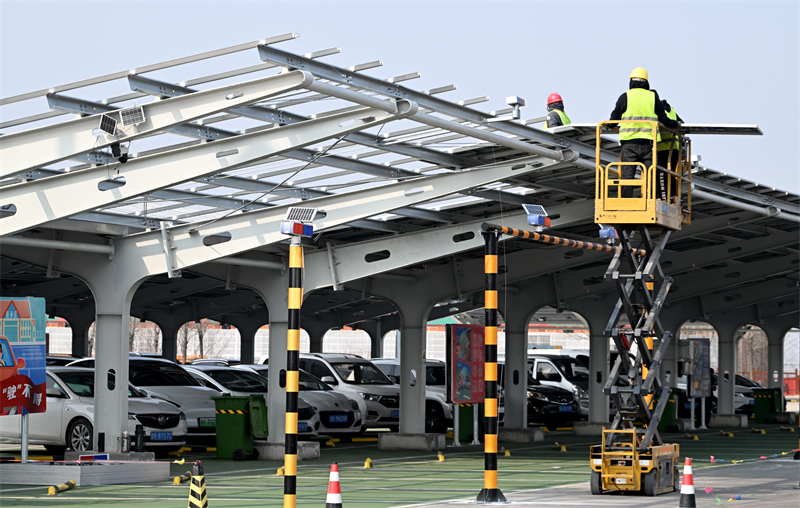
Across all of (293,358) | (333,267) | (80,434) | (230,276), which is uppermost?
(333,267)

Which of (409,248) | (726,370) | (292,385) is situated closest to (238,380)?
(409,248)

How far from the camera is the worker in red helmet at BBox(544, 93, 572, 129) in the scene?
50.0 feet

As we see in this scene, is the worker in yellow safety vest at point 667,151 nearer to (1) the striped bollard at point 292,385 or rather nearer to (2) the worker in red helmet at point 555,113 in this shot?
(2) the worker in red helmet at point 555,113

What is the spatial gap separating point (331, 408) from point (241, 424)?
159 inches

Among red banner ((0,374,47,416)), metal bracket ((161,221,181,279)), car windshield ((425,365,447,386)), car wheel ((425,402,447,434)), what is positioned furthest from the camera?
car windshield ((425,365,447,386))

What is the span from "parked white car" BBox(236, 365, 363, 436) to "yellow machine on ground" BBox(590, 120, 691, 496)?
31.6 feet

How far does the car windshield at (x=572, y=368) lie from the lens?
31844mm

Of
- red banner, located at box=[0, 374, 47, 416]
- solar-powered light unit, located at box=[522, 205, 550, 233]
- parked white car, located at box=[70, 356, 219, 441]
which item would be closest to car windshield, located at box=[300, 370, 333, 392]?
parked white car, located at box=[70, 356, 219, 441]

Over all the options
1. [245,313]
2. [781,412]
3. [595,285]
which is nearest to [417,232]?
[595,285]

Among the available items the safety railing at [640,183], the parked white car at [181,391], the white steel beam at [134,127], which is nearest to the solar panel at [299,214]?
the white steel beam at [134,127]

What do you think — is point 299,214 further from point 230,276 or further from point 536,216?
point 230,276

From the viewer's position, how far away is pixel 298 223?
989 centimetres

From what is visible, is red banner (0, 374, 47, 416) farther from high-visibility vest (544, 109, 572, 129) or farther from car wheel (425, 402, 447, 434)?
car wheel (425, 402, 447, 434)

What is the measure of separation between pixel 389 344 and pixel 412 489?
196 ft
